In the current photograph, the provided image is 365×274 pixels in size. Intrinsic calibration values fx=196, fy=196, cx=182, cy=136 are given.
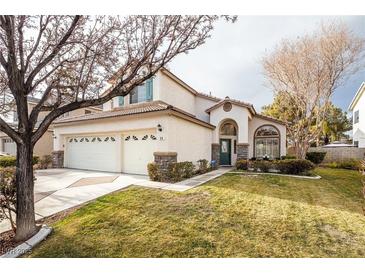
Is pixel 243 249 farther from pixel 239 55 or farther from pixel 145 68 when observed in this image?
pixel 239 55

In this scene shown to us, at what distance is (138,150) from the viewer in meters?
11.9

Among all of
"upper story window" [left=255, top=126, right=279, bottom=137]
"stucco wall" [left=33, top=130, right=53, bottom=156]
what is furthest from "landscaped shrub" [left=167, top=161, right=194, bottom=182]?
"stucco wall" [left=33, top=130, right=53, bottom=156]

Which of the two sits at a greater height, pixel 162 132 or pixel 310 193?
A: pixel 162 132

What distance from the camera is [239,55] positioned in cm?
859

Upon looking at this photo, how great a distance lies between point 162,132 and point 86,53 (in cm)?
543

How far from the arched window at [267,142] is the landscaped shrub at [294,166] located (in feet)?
15.4

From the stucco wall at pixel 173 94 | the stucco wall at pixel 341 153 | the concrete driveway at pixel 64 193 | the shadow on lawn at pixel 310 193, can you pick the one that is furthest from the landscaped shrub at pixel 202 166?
the stucco wall at pixel 341 153

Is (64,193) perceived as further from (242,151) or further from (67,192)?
(242,151)

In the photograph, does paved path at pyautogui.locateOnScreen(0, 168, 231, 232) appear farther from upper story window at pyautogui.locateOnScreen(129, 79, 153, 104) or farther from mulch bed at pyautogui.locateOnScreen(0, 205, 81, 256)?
upper story window at pyautogui.locateOnScreen(129, 79, 153, 104)

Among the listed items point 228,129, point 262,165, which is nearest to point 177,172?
point 262,165

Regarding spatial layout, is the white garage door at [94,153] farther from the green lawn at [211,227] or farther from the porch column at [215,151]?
the porch column at [215,151]

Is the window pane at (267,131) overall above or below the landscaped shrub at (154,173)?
above

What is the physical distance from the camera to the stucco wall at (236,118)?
15859 millimetres

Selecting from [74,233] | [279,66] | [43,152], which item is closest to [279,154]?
[279,66]
